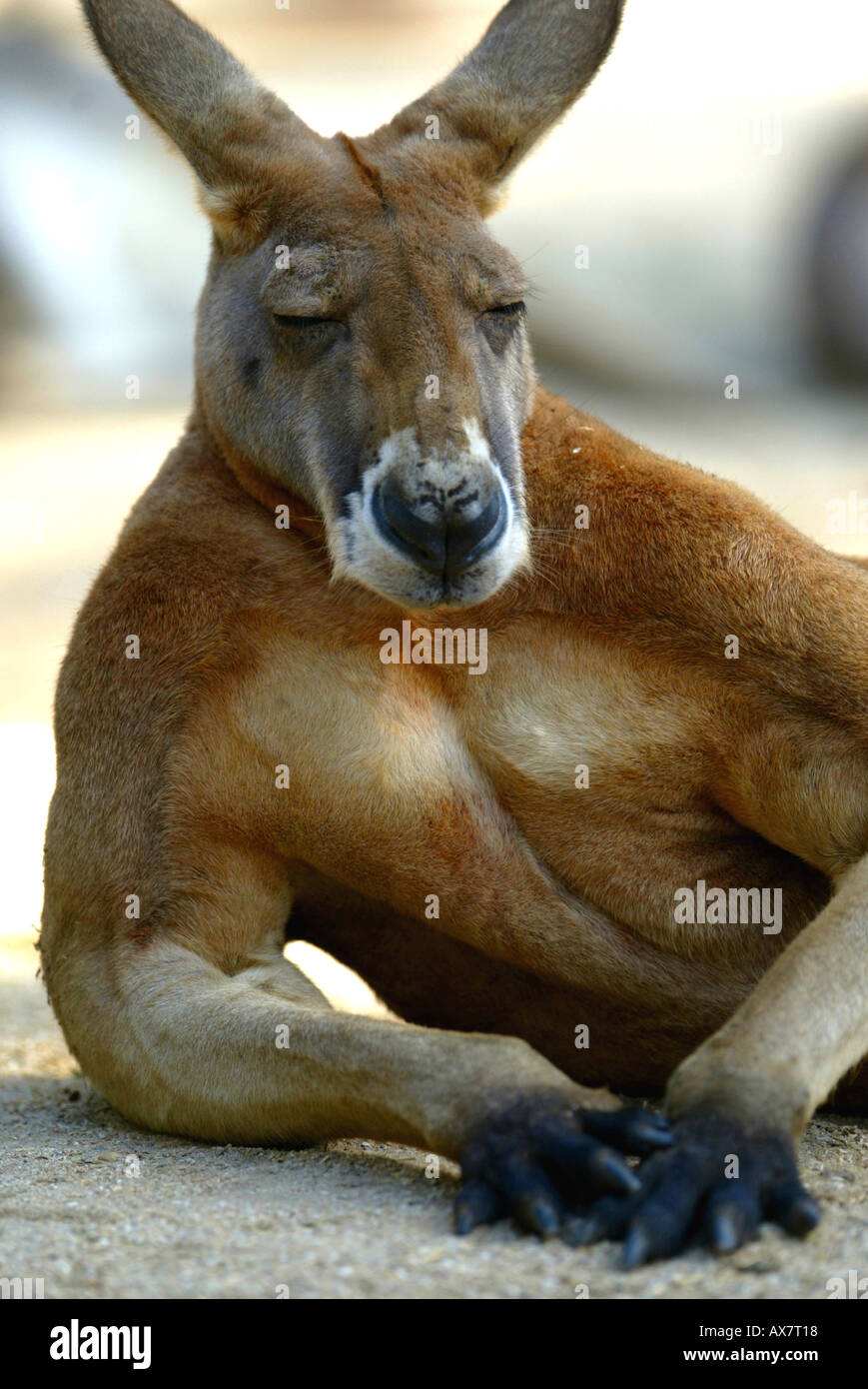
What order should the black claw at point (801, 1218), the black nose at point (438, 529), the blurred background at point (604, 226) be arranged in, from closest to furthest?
the black claw at point (801, 1218), the black nose at point (438, 529), the blurred background at point (604, 226)

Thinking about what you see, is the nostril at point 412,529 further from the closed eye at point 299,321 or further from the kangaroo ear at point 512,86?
the kangaroo ear at point 512,86

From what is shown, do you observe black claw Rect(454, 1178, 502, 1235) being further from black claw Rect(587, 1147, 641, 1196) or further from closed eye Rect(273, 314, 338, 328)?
closed eye Rect(273, 314, 338, 328)

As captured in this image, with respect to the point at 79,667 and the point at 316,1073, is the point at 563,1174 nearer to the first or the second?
the point at 316,1073

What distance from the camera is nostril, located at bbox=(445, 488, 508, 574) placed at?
3729mm

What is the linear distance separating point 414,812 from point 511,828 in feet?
0.90

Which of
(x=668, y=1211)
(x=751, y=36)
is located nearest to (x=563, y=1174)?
(x=668, y=1211)

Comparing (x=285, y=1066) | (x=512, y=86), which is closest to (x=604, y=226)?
(x=512, y=86)

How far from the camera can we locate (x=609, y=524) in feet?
13.6

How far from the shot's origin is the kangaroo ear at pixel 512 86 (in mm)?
Result: 4523

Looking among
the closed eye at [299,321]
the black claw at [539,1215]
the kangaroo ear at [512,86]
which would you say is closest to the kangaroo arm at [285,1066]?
the black claw at [539,1215]

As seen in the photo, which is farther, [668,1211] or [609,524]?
[609,524]

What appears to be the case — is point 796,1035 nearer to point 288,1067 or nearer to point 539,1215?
point 539,1215

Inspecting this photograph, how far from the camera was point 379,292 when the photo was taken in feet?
13.2

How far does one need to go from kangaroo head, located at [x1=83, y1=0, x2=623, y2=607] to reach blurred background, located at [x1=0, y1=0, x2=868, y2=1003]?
907 cm
